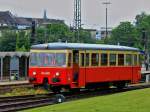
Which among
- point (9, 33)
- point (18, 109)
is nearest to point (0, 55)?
point (18, 109)

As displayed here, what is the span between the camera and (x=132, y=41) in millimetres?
111062

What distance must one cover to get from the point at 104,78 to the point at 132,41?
77929 mm

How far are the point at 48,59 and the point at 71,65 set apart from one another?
4.45ft

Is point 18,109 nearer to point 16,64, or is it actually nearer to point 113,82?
point 113,82

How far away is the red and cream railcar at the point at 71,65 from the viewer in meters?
30.2

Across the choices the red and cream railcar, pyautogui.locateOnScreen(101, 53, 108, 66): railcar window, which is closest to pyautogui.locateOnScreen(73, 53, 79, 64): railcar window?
the red and cream railcar

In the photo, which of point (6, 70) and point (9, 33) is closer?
point (6, 70)

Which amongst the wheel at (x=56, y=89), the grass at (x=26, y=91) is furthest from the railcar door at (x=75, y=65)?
the grass at (x=26, y=91)

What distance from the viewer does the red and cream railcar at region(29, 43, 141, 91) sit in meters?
30.2

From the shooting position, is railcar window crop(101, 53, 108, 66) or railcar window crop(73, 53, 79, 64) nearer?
railcar window crop(73, 53, 79, 64)

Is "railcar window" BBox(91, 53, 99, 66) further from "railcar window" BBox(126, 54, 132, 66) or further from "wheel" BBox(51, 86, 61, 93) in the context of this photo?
"railcar window" BBox(126, 54, 132, 66)

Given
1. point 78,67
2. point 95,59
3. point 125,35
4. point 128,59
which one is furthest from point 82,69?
point 125,35

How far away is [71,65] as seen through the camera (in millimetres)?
30312

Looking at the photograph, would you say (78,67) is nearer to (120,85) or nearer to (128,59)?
(128,59)
